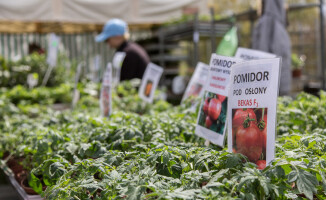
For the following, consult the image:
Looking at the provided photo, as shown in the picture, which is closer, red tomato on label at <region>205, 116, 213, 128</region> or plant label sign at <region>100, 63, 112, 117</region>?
red tomato on label at <region>205, 116, 213, 128</region>

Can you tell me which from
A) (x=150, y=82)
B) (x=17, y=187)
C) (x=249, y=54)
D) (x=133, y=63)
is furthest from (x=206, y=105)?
(x=133, y=63)

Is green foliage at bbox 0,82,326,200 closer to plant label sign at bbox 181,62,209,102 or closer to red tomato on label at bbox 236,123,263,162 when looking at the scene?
red tomato on label at bbox 236,123,263,162

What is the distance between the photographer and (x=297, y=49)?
700 centimetres

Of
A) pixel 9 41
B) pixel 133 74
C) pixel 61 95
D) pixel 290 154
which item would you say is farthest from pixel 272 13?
pixel 9 41

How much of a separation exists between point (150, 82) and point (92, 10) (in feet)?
9.87

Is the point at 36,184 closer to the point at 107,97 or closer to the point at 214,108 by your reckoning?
the point at 214,108

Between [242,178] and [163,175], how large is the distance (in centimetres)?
28

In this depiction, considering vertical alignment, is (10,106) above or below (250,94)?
below

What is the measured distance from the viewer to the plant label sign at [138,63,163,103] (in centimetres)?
300

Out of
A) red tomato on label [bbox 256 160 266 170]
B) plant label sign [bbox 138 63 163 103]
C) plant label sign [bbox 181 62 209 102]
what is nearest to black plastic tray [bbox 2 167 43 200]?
red tomato on label [bbox 256 160 266 170]

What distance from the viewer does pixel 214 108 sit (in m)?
1.54

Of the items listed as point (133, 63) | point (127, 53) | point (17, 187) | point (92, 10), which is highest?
point (92, 10)

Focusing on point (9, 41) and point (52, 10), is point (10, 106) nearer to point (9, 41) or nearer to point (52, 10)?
point (52, 10)

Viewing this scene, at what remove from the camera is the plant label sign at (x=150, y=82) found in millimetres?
3005
